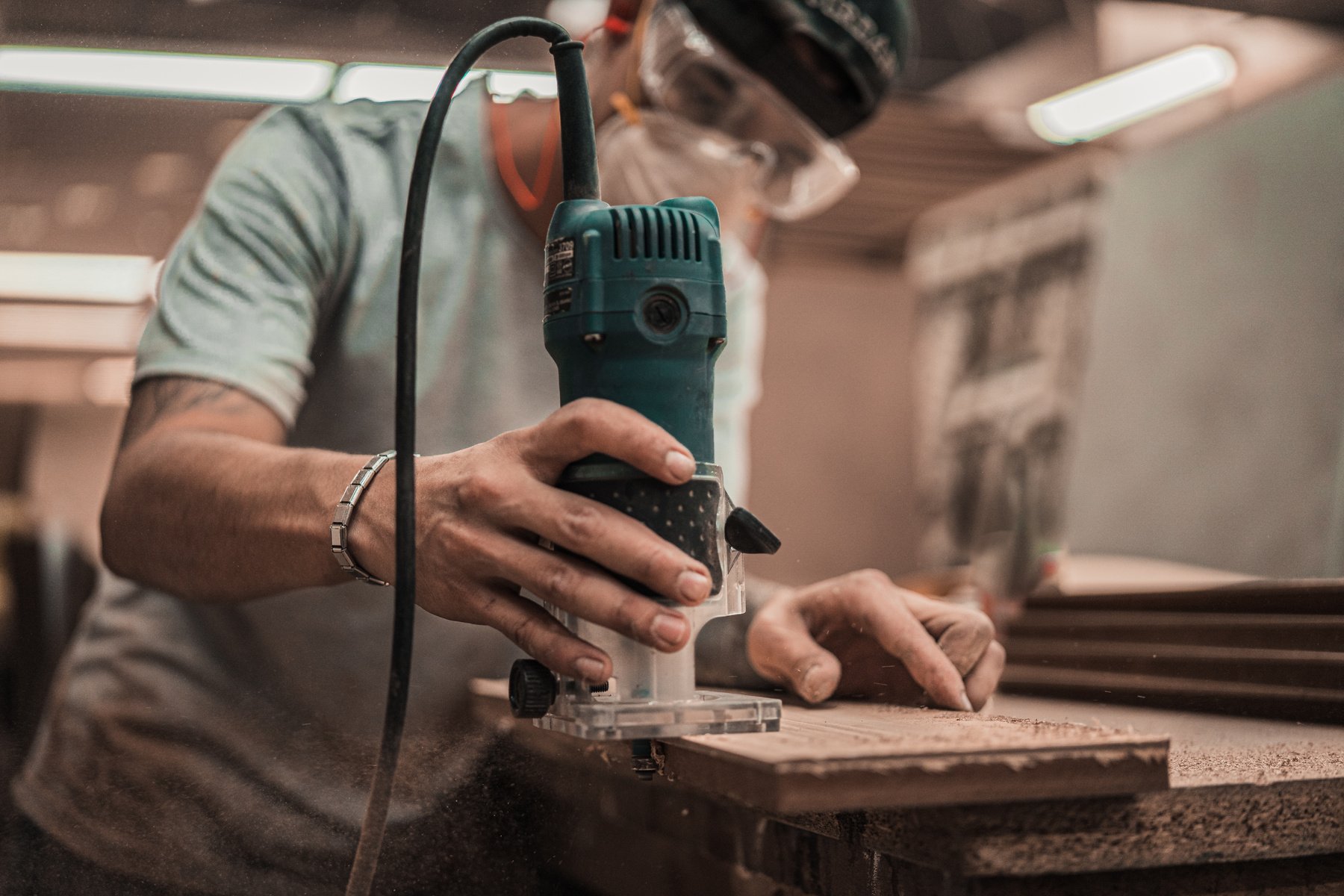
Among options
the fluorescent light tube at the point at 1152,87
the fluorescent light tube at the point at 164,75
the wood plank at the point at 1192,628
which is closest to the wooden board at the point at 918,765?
the wood plank at the point at 1192,628

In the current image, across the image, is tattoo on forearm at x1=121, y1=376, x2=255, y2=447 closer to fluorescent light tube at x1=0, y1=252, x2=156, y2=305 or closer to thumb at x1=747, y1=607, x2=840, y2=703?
fluorescent light tube at x1=0, y1=252, x2=156, y2=305

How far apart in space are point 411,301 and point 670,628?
0.84 ft

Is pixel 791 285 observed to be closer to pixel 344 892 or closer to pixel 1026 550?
pixel 1026 550

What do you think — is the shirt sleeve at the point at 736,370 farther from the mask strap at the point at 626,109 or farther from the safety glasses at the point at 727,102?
the mask strap at the point at 626,109

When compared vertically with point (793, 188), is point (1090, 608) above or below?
below

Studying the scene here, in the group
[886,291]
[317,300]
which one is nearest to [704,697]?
[317,300]

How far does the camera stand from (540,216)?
1.06 metres

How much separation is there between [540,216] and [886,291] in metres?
4.76

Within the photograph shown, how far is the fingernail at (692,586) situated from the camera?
23.5 inches

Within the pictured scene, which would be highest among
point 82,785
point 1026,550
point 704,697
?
point 704,697

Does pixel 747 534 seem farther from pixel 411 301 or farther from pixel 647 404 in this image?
pixel 411 301

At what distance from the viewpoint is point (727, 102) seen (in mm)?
1117

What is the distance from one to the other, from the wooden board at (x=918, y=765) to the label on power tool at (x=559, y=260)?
28 centimetres

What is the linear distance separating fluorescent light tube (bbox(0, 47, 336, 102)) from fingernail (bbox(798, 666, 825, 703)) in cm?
60
